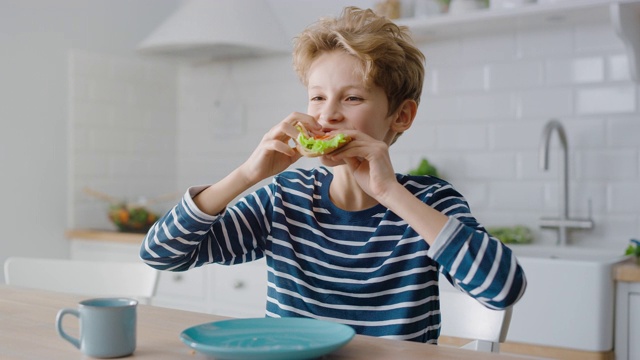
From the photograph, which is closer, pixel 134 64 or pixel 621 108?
pixel 621 108

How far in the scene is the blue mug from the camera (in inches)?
40.6

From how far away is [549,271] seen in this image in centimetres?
212

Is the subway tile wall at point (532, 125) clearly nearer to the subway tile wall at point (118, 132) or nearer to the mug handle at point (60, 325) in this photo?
the subway tile wall at point (118, 132)

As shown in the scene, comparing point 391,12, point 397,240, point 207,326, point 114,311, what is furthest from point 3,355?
point 391,12

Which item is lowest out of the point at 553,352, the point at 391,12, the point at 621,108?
the point at 553,352

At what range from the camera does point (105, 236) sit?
3080mm

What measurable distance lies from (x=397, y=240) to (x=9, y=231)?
209 cm

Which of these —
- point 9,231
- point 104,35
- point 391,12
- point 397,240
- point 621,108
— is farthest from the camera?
point 104,35

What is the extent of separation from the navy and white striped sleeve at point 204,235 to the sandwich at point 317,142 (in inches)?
8.1

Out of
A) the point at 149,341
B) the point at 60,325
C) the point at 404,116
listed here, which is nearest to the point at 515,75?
the point at 404,116

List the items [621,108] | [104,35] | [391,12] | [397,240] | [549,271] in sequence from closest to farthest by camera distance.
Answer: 1. [397,240]
2. [549,271]
3. [621,108]
4. [391,12]
5. [104,35]

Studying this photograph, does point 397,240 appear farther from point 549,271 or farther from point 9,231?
point 9,231

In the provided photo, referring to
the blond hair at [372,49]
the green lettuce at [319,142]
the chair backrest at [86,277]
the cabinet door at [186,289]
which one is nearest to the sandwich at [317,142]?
the green lettuce at [319,142]

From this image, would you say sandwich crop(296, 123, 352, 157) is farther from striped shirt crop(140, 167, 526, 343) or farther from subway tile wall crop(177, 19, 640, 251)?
subway tile wall crop(177, 19, 640, 251)
